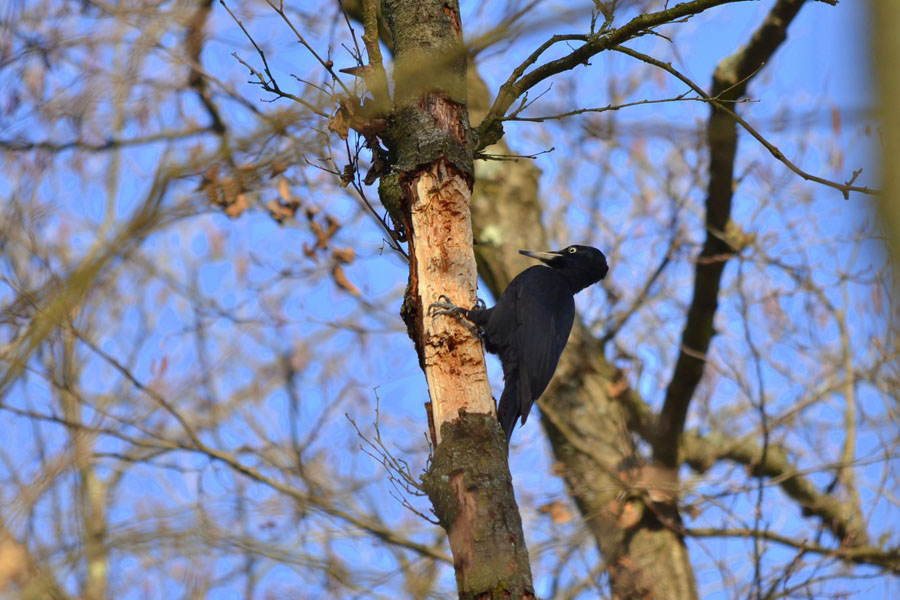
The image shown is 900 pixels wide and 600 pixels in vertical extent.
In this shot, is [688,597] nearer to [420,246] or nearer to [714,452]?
[714,452]

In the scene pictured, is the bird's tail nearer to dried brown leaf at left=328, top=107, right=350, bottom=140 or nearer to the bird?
the bird

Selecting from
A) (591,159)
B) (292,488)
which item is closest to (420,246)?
(292,488)

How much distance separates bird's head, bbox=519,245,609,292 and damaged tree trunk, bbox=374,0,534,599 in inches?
74.4

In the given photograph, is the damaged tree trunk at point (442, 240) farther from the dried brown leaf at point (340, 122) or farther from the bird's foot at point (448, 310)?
the dried brown leaf at point (340, 122)

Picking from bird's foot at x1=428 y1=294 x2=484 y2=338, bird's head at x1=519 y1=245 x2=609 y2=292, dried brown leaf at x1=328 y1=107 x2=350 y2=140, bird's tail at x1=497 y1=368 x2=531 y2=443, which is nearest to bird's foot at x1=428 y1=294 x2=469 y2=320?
bird's foot at x1=428 y1=294 x2=484 y2=338

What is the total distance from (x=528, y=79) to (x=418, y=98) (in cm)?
43

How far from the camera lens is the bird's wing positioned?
13.9 feet

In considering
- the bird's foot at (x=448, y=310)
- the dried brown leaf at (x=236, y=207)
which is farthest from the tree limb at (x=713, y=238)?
the dried brown leaf at (x=236, y=207)

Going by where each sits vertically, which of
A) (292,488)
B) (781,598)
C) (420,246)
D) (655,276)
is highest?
(655,276)

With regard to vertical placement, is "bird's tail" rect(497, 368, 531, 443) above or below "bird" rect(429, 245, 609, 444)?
below

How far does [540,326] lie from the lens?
14.4 feet

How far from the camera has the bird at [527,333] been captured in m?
4.05

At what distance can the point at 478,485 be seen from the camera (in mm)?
2561

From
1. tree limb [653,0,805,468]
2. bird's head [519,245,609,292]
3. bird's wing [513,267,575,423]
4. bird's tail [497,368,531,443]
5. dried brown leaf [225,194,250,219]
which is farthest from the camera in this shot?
dried brown leaf [225,194,250,219]
